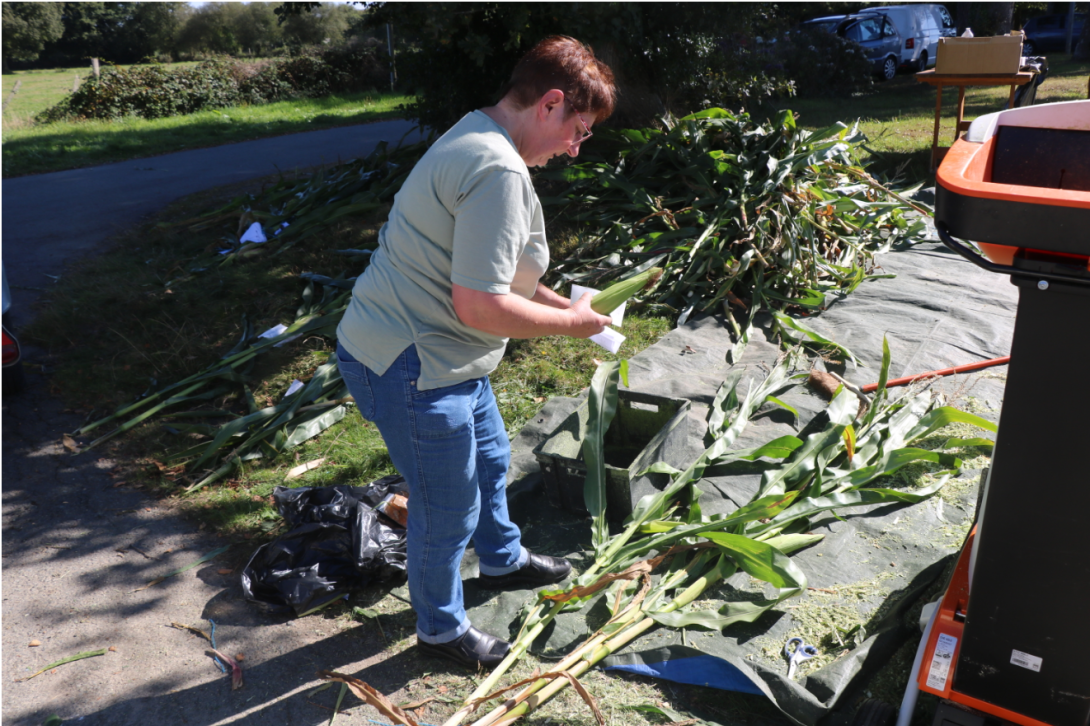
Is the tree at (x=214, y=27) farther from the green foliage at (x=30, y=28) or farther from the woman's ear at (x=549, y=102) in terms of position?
the woman's ear at (x=549, y=102)

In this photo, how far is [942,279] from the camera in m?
5.48

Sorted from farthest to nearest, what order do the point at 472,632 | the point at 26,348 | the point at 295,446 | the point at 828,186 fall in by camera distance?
the point at 828,186
the point at 26,348
the point at 295,446
the point at 472,632

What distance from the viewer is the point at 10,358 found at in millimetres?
4297

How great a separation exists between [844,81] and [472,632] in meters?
17.3

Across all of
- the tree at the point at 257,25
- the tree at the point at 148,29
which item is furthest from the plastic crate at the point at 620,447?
the tree at the point at 148,29

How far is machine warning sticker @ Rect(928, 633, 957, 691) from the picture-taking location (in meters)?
1.71

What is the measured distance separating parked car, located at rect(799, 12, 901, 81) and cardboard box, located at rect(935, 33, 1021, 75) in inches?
429

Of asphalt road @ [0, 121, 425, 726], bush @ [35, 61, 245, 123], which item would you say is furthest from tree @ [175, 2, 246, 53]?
asphalt road @ [0, 121, 425, 726]

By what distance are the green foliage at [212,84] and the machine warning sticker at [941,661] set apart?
14.1m

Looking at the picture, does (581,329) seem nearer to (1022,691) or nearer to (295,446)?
(1022,691)

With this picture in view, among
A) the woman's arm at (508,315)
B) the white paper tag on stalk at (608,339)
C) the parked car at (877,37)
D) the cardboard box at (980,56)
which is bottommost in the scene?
the white paper tag on stalk at (608,339)

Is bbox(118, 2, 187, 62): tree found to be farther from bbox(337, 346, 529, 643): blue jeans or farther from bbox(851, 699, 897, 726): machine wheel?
bbox(851, 699, 897, 726): machine wheel

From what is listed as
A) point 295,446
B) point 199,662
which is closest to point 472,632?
point 199,662

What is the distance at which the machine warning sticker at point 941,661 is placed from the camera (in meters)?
1.71
